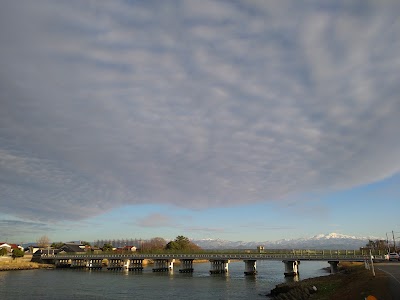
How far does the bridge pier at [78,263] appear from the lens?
458ft

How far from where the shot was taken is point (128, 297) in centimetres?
5603

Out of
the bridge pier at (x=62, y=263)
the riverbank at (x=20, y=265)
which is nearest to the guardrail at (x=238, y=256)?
the bridge pier at (x=62, y=263)

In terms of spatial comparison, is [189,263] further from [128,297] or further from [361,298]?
[361,298]

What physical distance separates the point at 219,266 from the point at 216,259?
466 centimetres

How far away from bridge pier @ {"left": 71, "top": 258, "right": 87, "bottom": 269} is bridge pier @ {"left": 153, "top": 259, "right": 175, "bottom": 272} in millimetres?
38322

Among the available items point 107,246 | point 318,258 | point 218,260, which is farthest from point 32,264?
point 318,258

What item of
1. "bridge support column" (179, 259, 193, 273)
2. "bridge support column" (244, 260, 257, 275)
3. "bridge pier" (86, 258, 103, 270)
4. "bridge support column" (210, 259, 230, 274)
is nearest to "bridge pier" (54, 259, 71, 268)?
"bridge pier" (86, 258, 103, 270)

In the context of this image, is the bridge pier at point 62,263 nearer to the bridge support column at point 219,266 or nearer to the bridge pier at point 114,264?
the bridge pier at point 114,264

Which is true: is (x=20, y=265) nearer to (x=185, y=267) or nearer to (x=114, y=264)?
(x=114, y=264)

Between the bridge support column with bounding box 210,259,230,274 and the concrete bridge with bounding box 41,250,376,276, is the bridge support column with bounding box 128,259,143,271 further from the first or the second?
the bridge support column with bounding box 210,259,230,274

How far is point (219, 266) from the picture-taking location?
108 metres

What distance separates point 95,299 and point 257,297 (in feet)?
81.6

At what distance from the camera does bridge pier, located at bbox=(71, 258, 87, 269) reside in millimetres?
139450

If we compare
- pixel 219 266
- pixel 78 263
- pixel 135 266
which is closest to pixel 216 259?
pixel 219 266
